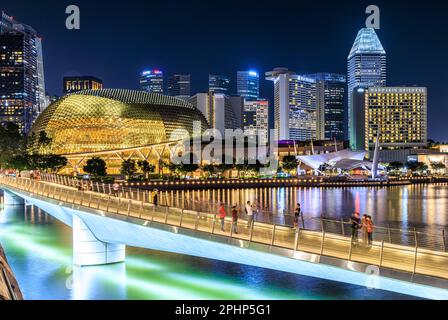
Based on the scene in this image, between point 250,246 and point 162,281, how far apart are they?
9.35m

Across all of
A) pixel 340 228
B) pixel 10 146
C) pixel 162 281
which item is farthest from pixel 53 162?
pixel 340 228

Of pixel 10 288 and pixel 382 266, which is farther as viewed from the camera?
pixel 382 266

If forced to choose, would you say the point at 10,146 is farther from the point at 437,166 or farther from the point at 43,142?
the point at 437,166

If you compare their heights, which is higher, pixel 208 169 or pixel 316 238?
pixel 316 238

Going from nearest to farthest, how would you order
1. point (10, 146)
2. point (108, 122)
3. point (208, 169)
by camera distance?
1. point (10, 146)
2. point (208, 169)
3. point (108, 122)

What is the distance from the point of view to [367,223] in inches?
610

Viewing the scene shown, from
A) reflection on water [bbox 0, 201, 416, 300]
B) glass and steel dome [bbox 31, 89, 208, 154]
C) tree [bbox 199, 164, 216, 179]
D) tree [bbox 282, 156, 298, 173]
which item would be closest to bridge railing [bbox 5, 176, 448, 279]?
reflection on water [bbox 0, 201, 416, 300]

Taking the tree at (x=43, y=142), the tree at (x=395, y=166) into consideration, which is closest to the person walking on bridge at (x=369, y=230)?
the tree at (x=43, y=142)

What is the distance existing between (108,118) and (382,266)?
409 ft

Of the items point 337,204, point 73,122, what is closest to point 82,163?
point 73,122

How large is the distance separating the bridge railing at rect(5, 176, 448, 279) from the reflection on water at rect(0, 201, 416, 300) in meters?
3.27

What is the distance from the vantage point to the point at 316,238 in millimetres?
16516
